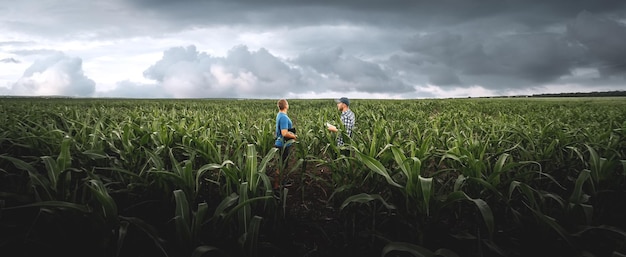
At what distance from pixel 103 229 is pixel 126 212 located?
0.75 m

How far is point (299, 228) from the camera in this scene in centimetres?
291

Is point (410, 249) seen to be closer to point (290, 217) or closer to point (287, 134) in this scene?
point (290, 217)

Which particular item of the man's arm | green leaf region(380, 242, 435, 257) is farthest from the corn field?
the man's arm

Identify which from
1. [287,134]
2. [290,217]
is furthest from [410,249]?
[287,134]

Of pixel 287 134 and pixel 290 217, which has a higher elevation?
pixel 287 134

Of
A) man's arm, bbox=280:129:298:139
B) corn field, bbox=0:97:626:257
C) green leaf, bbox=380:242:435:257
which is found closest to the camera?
green leaf, bbox=380:242:435:257

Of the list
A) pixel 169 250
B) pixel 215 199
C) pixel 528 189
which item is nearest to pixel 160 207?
pixel 215 199

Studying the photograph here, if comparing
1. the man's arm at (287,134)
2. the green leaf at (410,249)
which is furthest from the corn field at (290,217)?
the man's arm at (287,134)

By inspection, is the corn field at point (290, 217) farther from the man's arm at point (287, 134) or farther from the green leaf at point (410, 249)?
the man's arm at point (287, 134)

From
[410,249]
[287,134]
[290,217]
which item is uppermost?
[287,134]

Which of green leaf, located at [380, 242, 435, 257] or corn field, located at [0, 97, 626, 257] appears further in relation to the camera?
corn field, located at [0, 97, 626, 257]

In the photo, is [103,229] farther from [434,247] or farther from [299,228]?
[434,247]

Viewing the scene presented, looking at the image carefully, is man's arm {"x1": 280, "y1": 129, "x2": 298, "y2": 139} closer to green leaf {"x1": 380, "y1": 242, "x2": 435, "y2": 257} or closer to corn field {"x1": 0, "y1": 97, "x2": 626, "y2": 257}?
corn field {"x1": 0, "y1": 97, "x2": 626, "y2": 257}

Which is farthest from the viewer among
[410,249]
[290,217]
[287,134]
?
[287,134]
